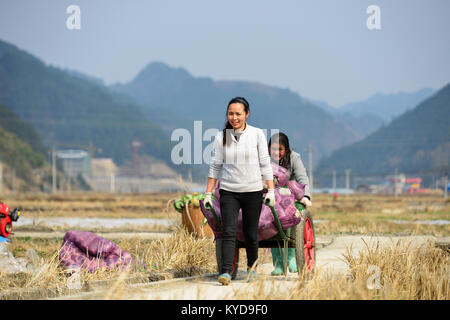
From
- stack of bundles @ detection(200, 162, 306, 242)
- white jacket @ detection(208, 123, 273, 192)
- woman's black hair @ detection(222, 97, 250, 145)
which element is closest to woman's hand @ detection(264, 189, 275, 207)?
white jacket @ detection(208, 123, 273, 192)

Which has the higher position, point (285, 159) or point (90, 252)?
point (285, 159)

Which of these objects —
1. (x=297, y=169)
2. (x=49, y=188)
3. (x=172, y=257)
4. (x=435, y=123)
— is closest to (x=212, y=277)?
(x=172, y=257)

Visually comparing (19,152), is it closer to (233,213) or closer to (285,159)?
(285,159)

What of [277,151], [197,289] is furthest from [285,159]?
[197,289]

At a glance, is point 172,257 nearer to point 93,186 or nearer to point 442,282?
point 442,282

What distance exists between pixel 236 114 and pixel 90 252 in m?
2.93

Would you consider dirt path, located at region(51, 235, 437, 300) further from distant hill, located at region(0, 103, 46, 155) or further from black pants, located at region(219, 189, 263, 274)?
distant hill, located at region(0, 103, 46, 155)

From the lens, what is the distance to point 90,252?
8734 millimetres

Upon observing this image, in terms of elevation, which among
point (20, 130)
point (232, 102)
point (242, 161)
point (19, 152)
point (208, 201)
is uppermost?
point (20, 130)

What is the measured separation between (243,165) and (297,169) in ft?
3.94

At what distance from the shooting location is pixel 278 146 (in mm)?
8016

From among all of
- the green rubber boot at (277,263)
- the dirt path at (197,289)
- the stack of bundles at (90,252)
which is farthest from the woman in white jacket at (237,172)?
the stack of bundles at (90,252)

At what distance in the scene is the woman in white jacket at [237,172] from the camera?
701cm

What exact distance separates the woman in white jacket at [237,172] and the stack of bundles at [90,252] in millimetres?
1782
